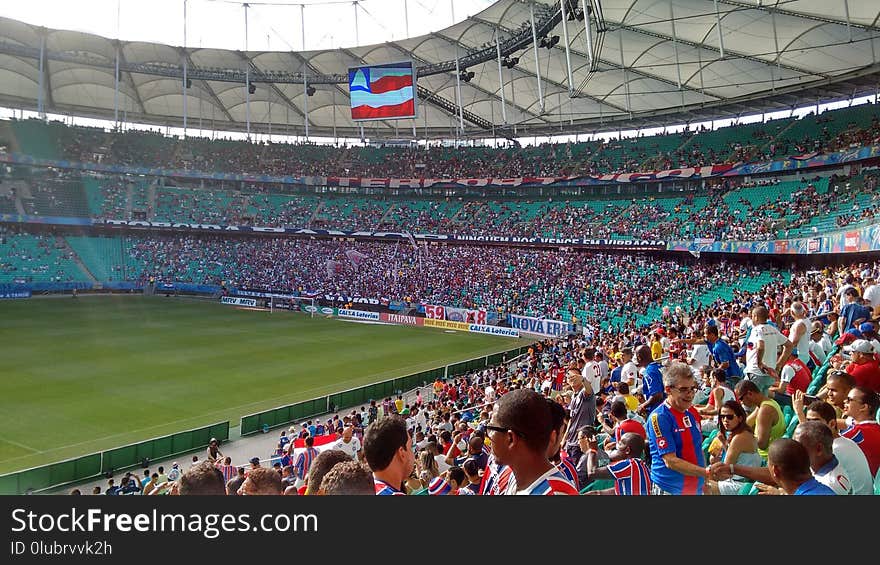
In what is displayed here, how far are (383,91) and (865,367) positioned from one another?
147 ft

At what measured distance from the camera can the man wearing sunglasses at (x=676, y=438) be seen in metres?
5.04

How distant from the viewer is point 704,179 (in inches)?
2036

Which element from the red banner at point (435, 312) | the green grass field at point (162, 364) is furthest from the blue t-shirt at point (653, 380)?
the red banner at point (435, 312)

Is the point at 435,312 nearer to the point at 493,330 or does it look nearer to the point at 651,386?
the point at 493,330

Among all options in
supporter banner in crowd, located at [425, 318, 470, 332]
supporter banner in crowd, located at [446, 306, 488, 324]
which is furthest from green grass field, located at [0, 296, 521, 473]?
supporter banner in crowd, located at [446, 306, 488, 324]

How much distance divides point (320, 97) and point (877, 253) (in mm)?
52340

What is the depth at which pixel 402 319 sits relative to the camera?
4803cm

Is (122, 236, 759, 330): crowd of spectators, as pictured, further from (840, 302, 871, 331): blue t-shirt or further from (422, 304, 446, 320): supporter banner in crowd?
(840, 302, 871, 331): blue t-shirt

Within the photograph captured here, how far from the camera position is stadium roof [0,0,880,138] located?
36.1 m

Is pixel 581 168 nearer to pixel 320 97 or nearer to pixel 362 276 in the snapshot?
pixel 362 276

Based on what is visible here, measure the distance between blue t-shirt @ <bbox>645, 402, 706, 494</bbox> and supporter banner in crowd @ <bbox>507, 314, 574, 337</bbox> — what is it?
1399 inches

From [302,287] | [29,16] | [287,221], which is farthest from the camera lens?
[287,221]

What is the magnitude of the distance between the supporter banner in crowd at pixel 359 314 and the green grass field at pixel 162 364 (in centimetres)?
251
